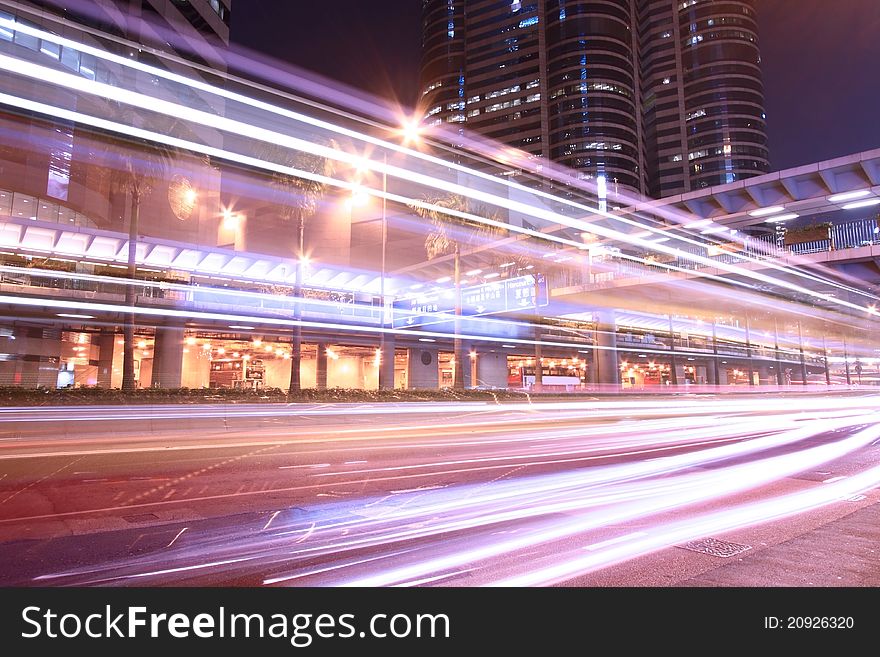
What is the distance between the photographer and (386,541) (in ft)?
20.1

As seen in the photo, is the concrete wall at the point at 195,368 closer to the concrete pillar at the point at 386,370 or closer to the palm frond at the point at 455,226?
the concrete pillar at the point at 386,370

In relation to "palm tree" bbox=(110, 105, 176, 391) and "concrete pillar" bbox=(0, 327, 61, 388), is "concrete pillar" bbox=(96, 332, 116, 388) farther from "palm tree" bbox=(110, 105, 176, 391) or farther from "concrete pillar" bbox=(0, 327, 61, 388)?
"palm tree" bbox=(110, 105, 176, 391)

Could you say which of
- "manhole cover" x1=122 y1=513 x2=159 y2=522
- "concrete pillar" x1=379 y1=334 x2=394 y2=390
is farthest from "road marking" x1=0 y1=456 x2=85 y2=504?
"concrete pillar" x1=379 y1=334 x2=394 y2=390

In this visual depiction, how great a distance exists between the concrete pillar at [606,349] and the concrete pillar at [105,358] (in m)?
35.5

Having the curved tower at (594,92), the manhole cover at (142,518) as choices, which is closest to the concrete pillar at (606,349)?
the manhole cover at (142,518)

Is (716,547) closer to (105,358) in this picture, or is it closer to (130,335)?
(130,335)

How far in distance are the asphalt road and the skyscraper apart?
96394mm

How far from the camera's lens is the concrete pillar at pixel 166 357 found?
106 feet

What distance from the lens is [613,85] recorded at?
111375mm

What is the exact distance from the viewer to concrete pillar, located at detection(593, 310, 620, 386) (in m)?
43.4

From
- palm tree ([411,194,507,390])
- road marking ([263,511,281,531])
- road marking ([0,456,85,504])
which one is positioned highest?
palm tree ([411,194,507,390])

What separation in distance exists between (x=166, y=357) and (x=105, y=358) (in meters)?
7.04

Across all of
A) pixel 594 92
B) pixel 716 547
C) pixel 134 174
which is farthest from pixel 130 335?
pixel 594 92
